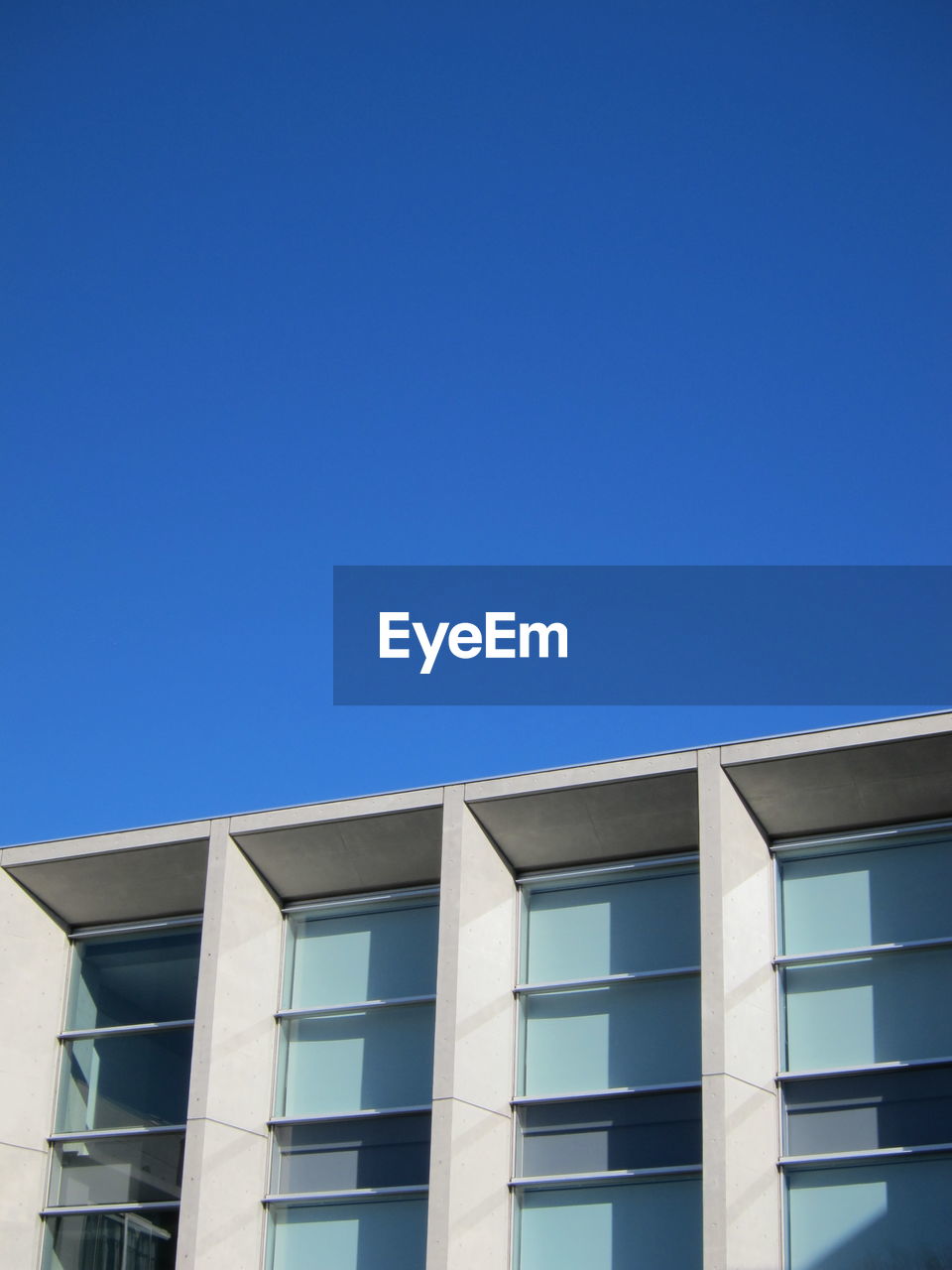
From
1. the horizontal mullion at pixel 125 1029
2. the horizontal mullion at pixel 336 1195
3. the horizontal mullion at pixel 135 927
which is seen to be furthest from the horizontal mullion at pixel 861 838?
the horizontal mullion at pixel 135 927

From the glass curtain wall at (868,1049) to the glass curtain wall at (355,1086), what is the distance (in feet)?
16.3

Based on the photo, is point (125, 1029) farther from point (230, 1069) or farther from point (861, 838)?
point (861, 838)

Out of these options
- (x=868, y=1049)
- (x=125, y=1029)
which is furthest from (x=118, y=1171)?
(x=868, y=1049)

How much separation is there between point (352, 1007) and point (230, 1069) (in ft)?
6.14

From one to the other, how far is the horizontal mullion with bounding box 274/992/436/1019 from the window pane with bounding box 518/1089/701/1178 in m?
2.18

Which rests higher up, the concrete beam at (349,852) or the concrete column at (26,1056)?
the concrete beam at (349,852)

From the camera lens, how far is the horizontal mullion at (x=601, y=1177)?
20.7 m

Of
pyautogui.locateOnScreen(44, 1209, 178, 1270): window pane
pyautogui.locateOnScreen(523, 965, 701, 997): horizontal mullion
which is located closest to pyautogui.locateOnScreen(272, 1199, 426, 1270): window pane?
pyautogui.locateOnScreen(44, 1209, 178, 1270): window pane

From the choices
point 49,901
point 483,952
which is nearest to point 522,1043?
point 483,952

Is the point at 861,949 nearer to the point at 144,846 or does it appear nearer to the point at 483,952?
the point at 483,952

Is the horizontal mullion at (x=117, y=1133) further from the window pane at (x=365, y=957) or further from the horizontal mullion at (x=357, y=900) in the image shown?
the horizontal mullion at (x=357, y=900)

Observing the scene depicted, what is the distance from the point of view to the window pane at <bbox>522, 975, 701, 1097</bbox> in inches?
854

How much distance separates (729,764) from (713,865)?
1303 millimetres

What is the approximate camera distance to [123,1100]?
2464cm
